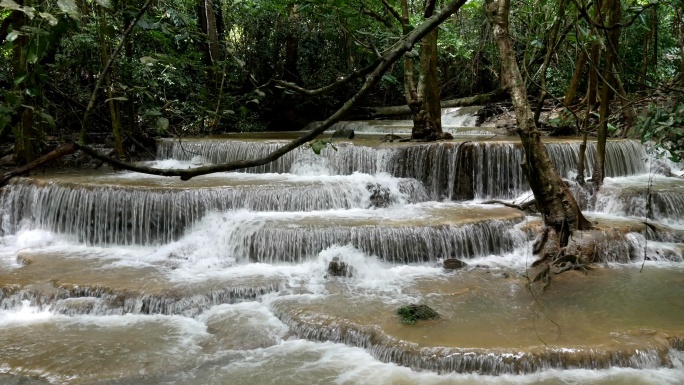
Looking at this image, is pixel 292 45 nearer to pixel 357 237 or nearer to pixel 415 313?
pixel 357 237

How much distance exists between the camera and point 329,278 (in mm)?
6152

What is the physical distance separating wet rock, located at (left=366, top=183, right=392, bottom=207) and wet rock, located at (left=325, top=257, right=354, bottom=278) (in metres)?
2.14

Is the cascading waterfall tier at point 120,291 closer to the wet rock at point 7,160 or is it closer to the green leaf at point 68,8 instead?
the green leaf at point 68,8

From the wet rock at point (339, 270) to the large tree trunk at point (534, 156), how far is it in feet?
7.44

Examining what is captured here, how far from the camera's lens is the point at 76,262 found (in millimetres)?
6648

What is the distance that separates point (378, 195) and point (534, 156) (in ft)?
8.95

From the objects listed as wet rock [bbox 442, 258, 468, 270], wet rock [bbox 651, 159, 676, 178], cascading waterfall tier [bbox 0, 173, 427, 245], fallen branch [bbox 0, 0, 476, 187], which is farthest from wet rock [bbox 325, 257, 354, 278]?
wet rock [bbox 651, 159, 676, 178]

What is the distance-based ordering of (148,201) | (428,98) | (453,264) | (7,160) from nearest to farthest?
(453,264)
(148,201)
(7,160)
(428,98)

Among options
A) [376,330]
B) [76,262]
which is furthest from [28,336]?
[376,330]

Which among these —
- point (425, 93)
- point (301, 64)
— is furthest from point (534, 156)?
point (301, 64)

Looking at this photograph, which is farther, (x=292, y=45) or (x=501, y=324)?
(x=292, y=45)

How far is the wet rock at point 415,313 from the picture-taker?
15.7ft

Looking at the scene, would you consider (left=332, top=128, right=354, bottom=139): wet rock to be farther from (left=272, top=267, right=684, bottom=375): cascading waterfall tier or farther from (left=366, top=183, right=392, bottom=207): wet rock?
(left=272, top=267, right=684, bottom=375): cascading waterfall tier

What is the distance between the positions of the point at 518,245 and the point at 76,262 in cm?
534
